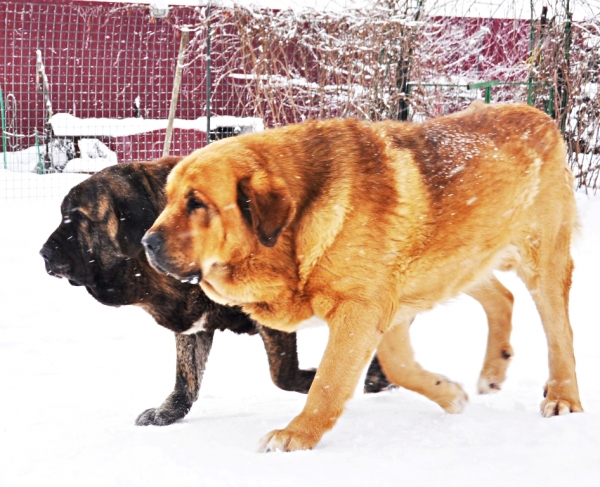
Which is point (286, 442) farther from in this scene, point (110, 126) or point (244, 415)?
point (110, 126)

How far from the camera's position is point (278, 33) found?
30.6 ft

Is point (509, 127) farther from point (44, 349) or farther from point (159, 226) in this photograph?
point (44, 349)

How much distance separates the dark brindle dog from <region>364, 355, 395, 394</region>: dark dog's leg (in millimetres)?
476

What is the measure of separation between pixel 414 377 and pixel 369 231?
27.3 inches

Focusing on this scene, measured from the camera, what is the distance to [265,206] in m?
2.93

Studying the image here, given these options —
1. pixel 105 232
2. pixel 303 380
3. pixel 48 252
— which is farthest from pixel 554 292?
pixel 48 252

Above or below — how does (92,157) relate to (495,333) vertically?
below

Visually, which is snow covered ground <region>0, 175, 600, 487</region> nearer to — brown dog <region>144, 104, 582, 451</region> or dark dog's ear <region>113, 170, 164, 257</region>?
brown dog <region>144, 104, 582, 451</region>

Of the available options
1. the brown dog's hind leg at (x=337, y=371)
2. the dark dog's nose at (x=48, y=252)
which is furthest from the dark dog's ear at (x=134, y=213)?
the brown dog's hind leg at (x=337, y=371)

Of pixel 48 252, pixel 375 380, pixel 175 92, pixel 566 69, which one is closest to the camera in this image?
pixel 48 252

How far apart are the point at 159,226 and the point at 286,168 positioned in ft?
1.84

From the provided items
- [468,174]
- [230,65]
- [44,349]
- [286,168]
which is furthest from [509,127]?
[230,65]

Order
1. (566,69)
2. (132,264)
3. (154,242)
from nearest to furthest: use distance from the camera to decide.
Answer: (154,242)
(132,264)
(566,69)

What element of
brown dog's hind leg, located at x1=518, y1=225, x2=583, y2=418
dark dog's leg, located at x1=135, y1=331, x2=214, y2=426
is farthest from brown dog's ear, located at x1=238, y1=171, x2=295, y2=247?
brown dog's hind leg, located at x1=518, y1=225, x2=583, y2=418
